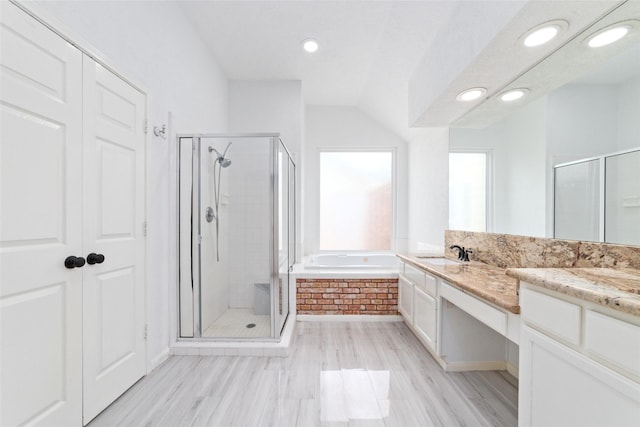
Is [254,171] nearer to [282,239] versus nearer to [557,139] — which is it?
[282,239]

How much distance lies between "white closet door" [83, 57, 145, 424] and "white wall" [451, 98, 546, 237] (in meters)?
2.74

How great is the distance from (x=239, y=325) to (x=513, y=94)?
3056mm

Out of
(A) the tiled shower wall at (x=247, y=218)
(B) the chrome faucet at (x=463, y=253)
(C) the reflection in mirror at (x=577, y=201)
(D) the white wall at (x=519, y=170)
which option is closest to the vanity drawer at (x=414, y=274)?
(B) the chrome faucet at (x=463, y=253)

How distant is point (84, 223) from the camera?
60.2 inches

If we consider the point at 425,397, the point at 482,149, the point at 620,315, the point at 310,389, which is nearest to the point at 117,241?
the point at 310,389

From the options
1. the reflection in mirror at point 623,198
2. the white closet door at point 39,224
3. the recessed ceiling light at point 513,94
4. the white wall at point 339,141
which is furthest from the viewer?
the white wall at point 339,141

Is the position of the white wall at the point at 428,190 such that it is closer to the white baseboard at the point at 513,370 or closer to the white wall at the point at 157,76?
the white baseboard at the point at 513,370

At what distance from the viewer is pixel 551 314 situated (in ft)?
3.66

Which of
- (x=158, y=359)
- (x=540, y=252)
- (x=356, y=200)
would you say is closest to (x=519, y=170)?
(x=540, y=252)

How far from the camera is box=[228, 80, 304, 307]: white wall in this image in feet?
8.97

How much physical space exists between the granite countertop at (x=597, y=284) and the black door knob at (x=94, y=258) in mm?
2137

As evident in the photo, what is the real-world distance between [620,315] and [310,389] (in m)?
1.68

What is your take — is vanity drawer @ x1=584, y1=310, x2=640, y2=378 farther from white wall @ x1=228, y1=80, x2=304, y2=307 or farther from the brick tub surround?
the brick tub surround

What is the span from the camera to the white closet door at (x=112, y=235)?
5.13 feet
